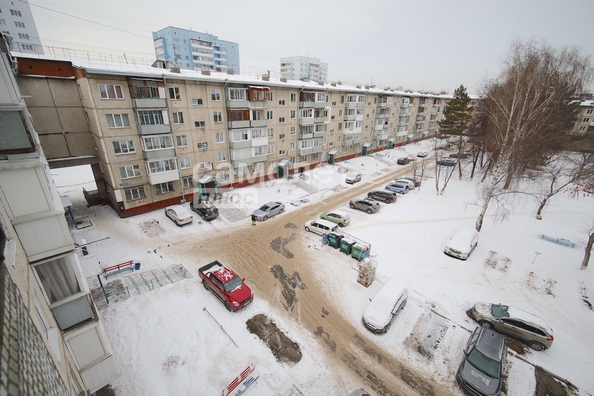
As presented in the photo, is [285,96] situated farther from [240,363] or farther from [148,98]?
[240,363]

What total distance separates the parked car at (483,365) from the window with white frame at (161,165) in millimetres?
25953

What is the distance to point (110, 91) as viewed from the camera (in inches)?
784

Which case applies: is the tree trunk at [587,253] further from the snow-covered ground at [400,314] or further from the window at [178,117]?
the window at [178,117]

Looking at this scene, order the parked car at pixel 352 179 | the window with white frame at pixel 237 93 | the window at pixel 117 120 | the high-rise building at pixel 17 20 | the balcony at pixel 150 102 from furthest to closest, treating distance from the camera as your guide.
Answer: the high-rise building at pixel 17 20 → the parked car at pixel 352 179 → the window with white frame at pixel 237 93 → the balcony at pixel 150 102 → the window at pixel 117 120

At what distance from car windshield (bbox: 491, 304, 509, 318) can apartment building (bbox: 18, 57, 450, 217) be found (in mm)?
25786

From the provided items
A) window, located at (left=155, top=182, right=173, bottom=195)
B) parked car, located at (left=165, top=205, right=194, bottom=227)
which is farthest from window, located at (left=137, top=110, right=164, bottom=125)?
parked car, located at (left=165, top=205, right=194, bottom=227)

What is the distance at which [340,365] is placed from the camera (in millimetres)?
11195

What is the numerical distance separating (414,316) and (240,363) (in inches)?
370

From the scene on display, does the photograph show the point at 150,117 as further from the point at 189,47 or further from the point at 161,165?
the point at 189,47

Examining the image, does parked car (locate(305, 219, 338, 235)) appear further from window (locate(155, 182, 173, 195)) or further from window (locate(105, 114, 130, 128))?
window (locate(105, 114, 130, 128))

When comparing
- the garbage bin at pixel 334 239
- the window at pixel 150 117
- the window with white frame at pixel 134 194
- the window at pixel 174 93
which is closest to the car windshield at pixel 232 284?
the garbage bin at pixel 334 239

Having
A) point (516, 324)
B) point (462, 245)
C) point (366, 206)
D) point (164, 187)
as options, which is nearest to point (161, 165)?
point (164, 187)

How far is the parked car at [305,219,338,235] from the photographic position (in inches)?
828

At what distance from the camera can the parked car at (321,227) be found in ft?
69.0
